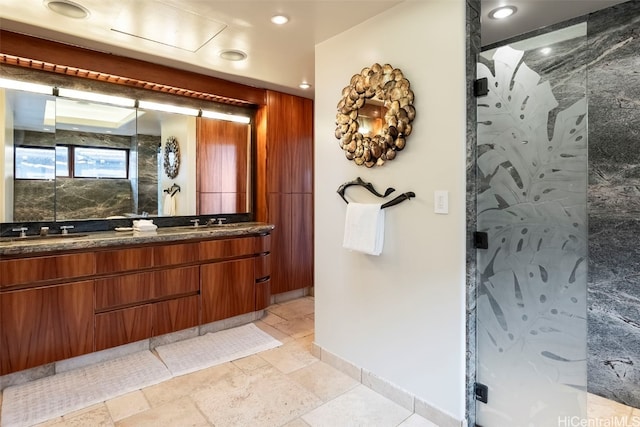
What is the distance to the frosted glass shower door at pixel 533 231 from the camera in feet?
5.53

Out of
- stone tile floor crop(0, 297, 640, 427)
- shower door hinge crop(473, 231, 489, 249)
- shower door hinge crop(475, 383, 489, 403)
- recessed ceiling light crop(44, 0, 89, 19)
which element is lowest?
stone tile floor crop(0, 297, 640, 427)

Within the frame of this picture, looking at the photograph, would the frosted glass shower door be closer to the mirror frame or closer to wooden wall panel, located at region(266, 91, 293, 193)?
wooden wall panel, located at region(266, 91, 293, 193)

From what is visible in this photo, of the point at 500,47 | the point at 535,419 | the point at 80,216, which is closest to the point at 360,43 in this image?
the point at 500,47

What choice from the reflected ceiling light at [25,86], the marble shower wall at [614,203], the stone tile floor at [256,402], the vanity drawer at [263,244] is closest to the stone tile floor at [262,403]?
the stone tile floor at [256,402]

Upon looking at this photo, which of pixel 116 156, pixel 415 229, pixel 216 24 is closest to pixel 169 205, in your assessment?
pixel 116 156

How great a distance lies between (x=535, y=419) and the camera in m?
1.80

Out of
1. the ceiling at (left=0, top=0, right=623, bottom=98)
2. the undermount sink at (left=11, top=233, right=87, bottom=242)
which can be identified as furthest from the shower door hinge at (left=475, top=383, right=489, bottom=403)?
the undermount sink at (left=11, top=233, right=87, bottom=242)

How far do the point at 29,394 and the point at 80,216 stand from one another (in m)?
1.43

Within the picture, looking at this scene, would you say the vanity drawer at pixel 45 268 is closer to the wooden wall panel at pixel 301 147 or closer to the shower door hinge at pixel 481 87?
the wooden wall panel at pixel 301 147

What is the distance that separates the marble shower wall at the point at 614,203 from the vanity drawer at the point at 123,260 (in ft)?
10.9

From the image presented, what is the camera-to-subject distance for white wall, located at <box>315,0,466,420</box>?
1.86 m

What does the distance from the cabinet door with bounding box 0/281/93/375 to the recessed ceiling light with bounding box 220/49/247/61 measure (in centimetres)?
215

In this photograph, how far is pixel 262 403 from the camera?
2.18 metres

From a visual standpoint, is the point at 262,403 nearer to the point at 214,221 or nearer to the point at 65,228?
the point at 214,221
